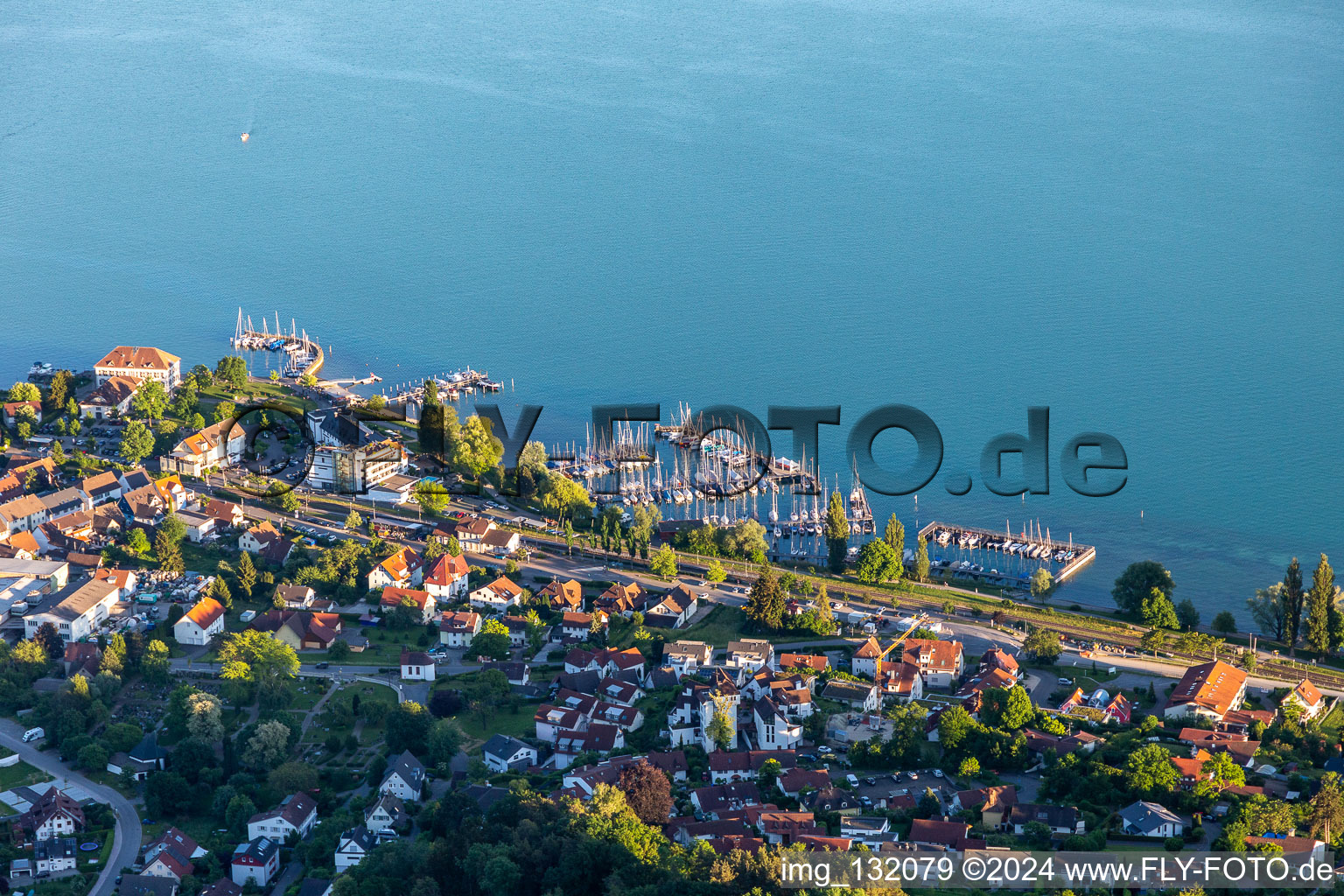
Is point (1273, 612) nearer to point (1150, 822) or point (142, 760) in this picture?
point (1150, 822)

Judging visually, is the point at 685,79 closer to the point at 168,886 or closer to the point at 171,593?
the point at 171,593

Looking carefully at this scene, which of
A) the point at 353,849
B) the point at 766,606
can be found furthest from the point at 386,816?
the point at 766,606

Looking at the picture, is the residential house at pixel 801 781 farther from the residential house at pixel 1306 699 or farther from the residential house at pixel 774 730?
the residential house at pixel 1306 699

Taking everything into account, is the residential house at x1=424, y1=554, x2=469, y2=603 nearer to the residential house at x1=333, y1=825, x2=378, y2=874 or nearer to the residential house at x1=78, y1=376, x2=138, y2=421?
the residential house at x1=333, y1=825, x2=378, y2=874

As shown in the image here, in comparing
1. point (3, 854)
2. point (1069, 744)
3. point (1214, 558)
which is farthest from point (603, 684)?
point (1214, 558)

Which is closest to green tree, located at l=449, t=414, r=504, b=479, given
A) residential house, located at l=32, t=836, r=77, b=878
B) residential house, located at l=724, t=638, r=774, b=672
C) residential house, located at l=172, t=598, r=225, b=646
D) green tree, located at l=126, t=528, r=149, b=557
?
green tree, located at l=126, t=528, r=149, b=557

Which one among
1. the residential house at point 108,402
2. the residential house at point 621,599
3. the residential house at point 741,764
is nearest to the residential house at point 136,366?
the residential house at point 108,402

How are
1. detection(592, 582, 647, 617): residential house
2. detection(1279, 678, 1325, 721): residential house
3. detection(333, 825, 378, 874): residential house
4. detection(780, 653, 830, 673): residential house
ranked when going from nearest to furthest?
detection(333, 825, 378, 874): residential house
detection(1279, 678, 1325, 721): residential house
detection(780, 653, 830, 673): residential house
detection(592, 582, 647, 617): residential house
